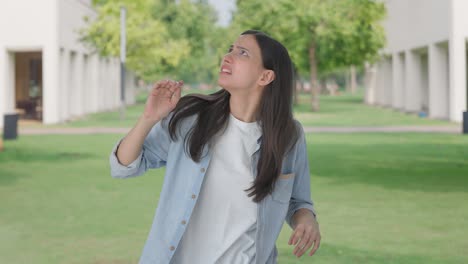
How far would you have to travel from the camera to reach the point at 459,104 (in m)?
35.0

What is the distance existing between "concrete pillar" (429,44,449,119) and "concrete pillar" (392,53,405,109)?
10639 mm

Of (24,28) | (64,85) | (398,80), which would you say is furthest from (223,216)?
(398,80)

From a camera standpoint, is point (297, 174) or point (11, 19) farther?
point (11, 19)

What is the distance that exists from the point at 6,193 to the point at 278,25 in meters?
33.8

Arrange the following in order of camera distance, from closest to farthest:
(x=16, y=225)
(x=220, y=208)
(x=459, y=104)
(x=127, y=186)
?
(x=220, y=208), (x=16, y=225), (x=127, y=186), (x=459, y=104)

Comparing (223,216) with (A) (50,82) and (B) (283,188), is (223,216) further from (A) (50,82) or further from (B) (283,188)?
(A) (50,82)

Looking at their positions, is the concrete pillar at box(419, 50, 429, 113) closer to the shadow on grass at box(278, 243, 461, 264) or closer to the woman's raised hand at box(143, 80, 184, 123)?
the shadow on grass at box(278, 243, 461, 264)

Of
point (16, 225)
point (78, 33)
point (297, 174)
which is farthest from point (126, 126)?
point (297, 174)

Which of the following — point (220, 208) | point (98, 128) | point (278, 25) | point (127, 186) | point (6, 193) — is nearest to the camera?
point (220, 208)

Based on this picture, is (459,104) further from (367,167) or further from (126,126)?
(367,167)

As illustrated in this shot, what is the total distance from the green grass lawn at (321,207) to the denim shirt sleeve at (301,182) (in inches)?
186

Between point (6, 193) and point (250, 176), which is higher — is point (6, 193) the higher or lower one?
the lower one

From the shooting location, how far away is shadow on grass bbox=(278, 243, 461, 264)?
8258 millimetres

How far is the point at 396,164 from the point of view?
17.4m
